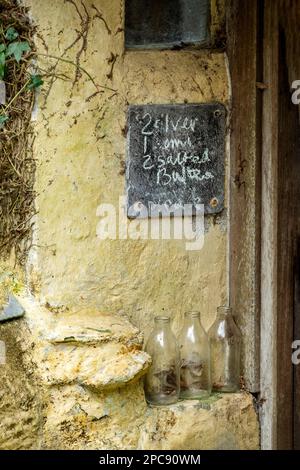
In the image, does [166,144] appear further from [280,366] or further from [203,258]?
[280,366]

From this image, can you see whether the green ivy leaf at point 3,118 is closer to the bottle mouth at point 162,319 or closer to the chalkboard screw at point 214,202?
the chalkboard screw at point 214,202

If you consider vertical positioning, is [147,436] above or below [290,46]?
below

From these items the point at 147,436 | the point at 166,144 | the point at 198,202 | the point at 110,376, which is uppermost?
the point at 166,144

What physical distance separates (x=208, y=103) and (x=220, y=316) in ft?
3.25

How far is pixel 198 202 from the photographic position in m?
3.78

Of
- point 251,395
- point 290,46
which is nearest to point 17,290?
point 251,395

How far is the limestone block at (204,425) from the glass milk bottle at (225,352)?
83mm

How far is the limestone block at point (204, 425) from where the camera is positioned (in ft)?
11.7

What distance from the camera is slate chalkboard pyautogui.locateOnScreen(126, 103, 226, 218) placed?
3719 mm

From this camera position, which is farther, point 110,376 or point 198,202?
point 198,202

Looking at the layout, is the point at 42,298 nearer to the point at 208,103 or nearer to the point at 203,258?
the point at 203,258

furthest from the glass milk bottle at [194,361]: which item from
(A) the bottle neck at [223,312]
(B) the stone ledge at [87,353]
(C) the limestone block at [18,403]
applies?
Result: (C) the limestone block at [18,403]

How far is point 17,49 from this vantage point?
Answer: 11.8 ft

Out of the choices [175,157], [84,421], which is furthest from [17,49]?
[84,421]
